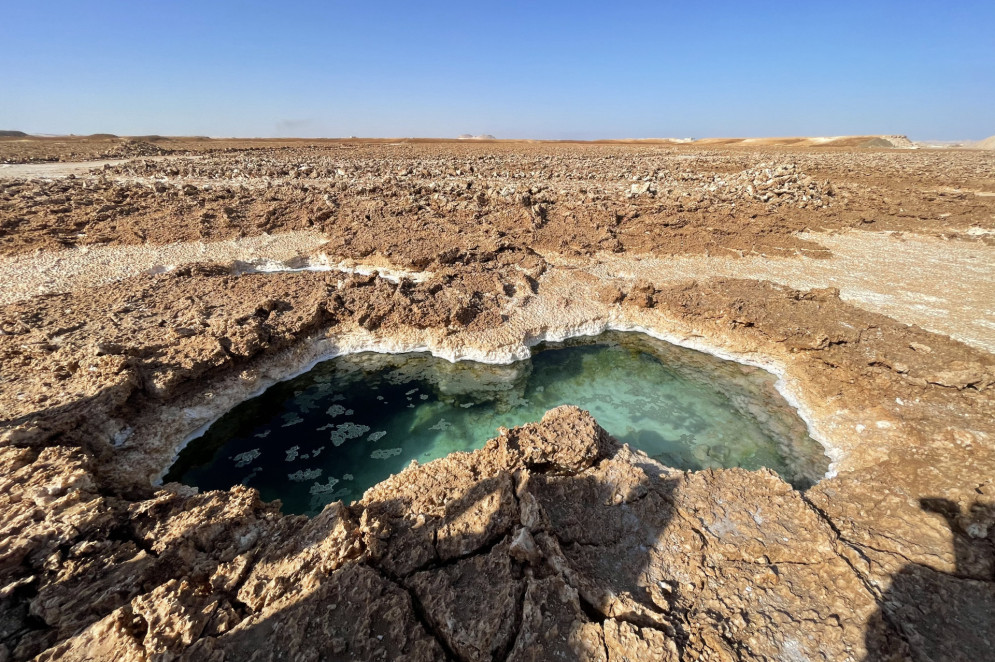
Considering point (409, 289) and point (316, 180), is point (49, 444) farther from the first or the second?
point (316, 180)

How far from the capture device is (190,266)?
→ 9.61 meters

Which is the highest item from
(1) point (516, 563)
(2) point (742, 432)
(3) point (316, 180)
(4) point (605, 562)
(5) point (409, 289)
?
(3) point (316, 180)

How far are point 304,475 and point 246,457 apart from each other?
0.98 m

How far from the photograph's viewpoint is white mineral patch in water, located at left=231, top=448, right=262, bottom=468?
5.80m

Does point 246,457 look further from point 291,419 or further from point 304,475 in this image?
point 304,475

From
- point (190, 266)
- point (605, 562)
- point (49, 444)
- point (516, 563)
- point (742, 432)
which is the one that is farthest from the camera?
point (190, 266)

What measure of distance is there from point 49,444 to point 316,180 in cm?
1631

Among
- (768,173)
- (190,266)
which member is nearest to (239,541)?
(190,266)

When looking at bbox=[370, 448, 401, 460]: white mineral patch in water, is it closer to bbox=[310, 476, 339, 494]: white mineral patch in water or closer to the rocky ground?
bbox=[310, 476, 339, 494]: white mineral patch in water

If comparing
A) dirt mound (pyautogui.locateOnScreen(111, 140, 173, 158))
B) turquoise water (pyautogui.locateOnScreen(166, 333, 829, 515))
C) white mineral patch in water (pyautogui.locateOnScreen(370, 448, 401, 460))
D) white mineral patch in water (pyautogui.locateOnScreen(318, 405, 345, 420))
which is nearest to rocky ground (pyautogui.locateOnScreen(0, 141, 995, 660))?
turquoise water (pyautogui.locateOnScreen(166, 333, 829, 515))

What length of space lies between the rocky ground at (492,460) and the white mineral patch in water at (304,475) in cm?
138

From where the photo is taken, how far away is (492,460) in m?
4.63

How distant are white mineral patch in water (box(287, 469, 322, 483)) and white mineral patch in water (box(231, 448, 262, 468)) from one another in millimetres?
683

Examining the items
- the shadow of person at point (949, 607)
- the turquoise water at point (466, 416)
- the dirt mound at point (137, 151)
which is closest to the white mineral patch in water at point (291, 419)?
the turquoise water at point (466, 416)
